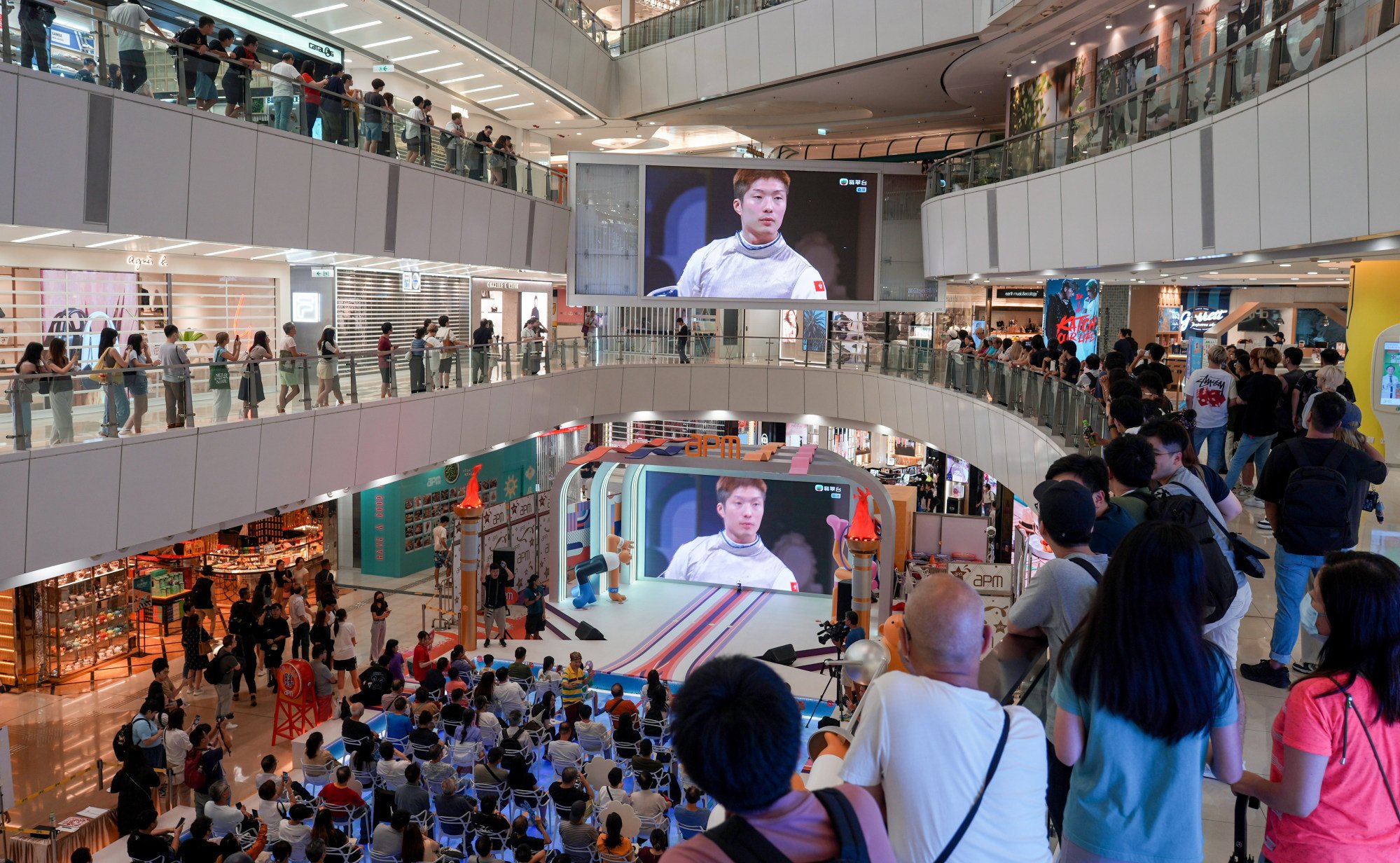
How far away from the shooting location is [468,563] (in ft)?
54.7

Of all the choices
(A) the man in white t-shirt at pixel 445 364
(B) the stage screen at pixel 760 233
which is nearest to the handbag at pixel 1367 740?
(A) the man in white t-shirt at pixel 445 364

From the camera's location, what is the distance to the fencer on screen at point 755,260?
901 inches

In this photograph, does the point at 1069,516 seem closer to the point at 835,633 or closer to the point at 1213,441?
the point at 1213,441

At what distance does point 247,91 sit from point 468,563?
8.04 metres

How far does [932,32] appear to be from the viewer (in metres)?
17.5

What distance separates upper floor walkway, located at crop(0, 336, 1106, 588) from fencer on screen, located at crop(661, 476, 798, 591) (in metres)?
3.59

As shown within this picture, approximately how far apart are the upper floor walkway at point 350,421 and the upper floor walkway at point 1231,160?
1945mm

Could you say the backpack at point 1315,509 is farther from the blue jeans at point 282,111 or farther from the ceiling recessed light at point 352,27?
the ceiling recessed light at point 352,27

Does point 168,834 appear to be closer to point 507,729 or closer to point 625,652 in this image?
point 507,729

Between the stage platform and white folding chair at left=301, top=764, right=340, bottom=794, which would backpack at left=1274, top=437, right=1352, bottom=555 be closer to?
white folding chair at left=301, top=764, right=340, bottom=794

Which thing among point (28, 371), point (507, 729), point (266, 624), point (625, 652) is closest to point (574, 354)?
point (625, 652)

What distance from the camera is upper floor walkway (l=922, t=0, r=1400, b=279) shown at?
21.9 ft

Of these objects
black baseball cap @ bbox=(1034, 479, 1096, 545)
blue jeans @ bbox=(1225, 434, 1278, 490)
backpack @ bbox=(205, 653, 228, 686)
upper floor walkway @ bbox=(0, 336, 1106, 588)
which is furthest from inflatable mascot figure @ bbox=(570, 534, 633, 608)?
black baseball cap @ bbox=(1034, 479, 1096, 545)

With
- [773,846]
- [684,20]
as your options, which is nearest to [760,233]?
[684,20]
